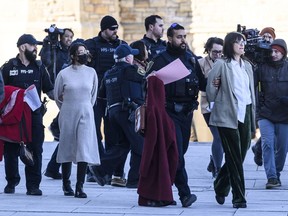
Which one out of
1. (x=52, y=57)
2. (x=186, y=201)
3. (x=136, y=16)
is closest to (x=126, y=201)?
(x=186, y=201)

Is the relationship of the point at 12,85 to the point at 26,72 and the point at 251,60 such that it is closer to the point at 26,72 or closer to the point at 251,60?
the point at 26,72

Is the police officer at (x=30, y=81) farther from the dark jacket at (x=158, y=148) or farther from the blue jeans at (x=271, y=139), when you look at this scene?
the blue jeans at (x=271, y=139)

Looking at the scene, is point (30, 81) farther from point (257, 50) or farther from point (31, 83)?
point (257, 50)

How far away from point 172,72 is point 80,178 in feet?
5.56

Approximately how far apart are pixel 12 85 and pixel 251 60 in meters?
2.77

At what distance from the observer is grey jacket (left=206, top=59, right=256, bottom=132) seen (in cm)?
1465

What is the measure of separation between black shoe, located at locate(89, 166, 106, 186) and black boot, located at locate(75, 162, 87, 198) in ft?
2.53

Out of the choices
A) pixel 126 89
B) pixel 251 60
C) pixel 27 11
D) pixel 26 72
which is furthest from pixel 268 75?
pixel 27 11

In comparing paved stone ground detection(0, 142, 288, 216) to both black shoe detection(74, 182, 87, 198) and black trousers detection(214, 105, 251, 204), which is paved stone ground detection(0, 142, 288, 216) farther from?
black trousers detection(214, 105, 251, 204)

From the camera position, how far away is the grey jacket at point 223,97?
577 inches

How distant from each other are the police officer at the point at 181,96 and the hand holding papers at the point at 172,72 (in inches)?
4.0

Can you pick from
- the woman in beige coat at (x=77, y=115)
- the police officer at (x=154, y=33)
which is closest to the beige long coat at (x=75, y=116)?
the woman in beige coat at (x=77, y=115)

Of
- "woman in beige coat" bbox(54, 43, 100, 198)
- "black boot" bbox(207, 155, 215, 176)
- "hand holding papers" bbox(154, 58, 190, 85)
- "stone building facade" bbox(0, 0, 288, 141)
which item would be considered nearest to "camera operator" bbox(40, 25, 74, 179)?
"black boot" bbox(207, 155, 215, 176)

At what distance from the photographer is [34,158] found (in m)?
16.0
